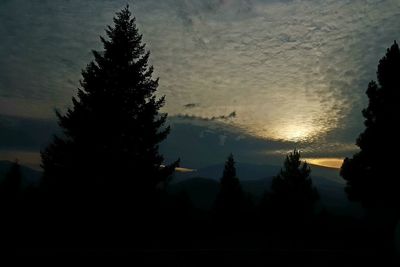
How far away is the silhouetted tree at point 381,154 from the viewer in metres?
26.1

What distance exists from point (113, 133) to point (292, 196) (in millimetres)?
26005

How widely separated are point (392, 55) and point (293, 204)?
17389 millimetres

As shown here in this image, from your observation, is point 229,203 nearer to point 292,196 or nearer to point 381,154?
point 292,196

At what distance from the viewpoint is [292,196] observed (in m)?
40.6

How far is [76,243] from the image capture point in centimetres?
1683

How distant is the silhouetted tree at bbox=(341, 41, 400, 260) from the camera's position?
1027 inches

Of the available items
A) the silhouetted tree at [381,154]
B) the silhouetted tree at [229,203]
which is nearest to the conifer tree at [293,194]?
the silhouetted tree at [229,203]

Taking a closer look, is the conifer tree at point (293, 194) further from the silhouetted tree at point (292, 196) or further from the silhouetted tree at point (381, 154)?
the silhouetted tree at point (381, 154)

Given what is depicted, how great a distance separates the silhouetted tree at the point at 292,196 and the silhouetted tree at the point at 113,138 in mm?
21603

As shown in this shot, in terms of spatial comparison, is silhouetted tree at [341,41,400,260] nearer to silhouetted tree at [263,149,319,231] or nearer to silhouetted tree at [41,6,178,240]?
silhouetted tree at [263,149,319,231]

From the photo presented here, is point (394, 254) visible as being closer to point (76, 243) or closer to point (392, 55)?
point (76, 243)

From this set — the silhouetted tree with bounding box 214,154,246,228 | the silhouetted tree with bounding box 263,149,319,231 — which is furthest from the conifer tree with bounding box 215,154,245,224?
the silhouetted tree with bounding box 263,149,319,231

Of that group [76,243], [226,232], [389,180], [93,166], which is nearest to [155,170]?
[93,166]

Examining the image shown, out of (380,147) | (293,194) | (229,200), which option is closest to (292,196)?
(293,194)
